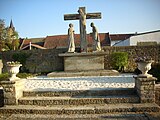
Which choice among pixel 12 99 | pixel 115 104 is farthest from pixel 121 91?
pixel 12 99

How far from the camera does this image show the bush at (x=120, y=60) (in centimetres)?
1546

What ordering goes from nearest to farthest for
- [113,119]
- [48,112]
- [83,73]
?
1. [113,119]
2. [48,112]
3. [83,73]

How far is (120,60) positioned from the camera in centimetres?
1548

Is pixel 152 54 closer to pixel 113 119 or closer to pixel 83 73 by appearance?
pixel 83 73

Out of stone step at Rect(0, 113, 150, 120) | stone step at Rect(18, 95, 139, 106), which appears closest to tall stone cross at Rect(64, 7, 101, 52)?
stone step at Rect(18, 95, 139, 106)

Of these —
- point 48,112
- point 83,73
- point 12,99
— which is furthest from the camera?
point 83,73

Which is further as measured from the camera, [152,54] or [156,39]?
[156,39]

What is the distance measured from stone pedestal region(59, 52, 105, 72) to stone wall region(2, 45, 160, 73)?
453 centimetres

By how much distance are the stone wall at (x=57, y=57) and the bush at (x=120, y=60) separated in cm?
62

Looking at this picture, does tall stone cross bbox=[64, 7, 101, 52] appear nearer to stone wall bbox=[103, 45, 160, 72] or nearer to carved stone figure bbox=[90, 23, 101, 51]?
carved stone figure bbox=[90, 23, 101, 51]

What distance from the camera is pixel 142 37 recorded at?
94.9 ft

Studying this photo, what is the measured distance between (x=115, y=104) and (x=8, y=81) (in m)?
3.67

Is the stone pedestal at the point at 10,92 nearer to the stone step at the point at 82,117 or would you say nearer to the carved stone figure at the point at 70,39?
the stone step at the point at 82,117

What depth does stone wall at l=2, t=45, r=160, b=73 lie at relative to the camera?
16.5 m
